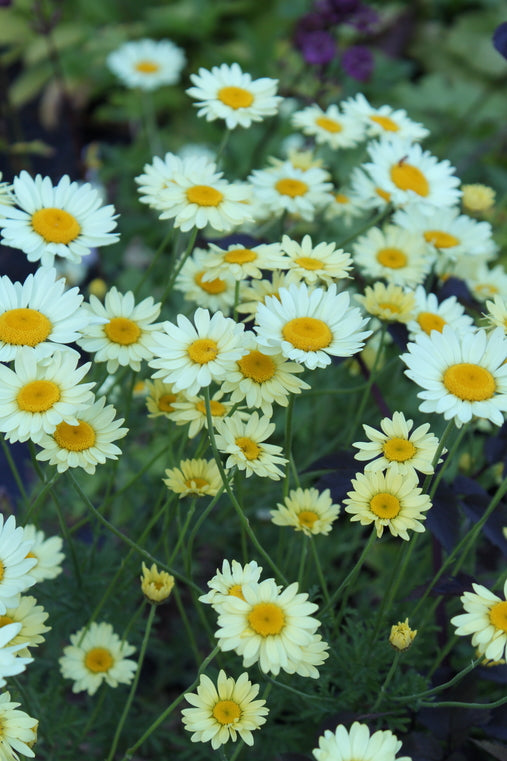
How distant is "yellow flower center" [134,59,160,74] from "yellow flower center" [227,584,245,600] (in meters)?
2.33

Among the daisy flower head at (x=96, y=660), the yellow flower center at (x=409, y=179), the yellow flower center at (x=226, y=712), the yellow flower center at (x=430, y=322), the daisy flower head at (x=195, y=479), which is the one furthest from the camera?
the yellow flower center at (x=409, y=179)

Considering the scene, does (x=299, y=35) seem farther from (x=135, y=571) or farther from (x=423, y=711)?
(x=423, y=711)

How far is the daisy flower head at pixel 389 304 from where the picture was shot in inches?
49.8

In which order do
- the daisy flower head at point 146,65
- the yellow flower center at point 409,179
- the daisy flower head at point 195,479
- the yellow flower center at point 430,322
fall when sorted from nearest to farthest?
the daisy flower head at point 195,479 → the yellow flower center at point 430,322 → the yellow flower center at point 409,179 → the daisy flower head at point 146,65

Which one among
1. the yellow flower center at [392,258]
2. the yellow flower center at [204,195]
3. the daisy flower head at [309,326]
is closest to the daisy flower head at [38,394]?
the daisy flower head at [309,326]

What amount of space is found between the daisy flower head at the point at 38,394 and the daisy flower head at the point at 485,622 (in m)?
0.49

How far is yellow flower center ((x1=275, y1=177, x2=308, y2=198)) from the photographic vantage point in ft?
4.81

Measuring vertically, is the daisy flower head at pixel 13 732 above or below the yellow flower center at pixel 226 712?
below

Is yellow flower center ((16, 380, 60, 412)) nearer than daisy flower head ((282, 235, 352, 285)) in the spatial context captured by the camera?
Yes

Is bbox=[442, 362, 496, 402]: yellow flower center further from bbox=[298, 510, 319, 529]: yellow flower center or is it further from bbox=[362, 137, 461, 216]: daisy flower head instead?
bbox=[362, 137, 461, 216]: daisy flower head

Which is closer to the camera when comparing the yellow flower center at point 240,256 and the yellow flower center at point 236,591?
the yellow flower center at point 236,591

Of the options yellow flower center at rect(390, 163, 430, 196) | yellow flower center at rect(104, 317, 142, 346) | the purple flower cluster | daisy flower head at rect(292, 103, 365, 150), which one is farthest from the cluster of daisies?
the purple flower cluster

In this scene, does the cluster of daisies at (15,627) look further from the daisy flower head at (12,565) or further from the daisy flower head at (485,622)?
the daisy flower head at (485,622)

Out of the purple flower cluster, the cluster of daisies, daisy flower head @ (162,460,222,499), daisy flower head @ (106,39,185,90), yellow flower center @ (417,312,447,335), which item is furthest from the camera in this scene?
daisy flower head @ (106,39,185,90)
